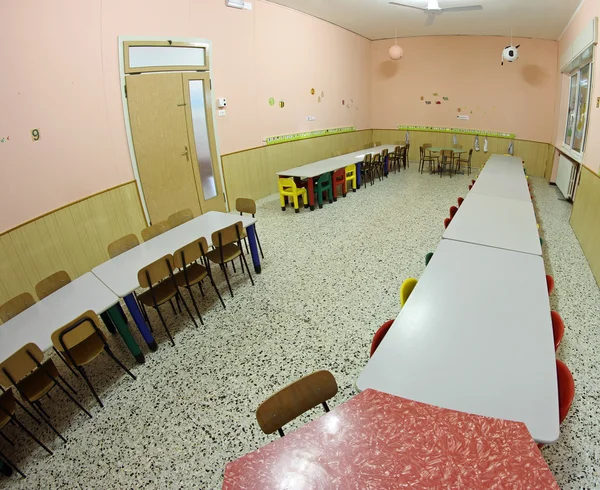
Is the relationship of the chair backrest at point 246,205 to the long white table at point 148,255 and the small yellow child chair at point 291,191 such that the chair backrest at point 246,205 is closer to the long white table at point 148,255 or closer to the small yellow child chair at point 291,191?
the long white table at point 148,255

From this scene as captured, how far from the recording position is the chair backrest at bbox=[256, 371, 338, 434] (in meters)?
1.41

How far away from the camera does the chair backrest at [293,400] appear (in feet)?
4.61

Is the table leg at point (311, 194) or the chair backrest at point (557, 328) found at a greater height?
the table leg at point (311, 194)

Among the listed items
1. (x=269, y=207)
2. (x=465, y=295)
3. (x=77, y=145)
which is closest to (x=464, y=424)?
(x=465, y=295)

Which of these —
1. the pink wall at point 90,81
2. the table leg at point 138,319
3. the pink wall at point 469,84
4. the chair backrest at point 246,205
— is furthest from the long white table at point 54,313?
the pink wall at point 469,84

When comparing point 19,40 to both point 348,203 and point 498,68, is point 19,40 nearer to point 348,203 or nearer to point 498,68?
point 348,203

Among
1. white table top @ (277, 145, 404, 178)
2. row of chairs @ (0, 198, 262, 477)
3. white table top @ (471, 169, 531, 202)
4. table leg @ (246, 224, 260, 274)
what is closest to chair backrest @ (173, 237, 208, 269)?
row of chairs @ (0, 198, 262, 477)

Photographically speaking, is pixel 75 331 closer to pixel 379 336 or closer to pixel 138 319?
pixel 138 319

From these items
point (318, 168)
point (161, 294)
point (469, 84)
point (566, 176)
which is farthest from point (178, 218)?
point (469, 84)

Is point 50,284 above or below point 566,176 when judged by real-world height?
below

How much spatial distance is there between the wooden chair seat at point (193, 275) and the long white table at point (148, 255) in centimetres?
28

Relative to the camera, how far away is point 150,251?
10.1 feet

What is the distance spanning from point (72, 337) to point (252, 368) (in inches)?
49.0

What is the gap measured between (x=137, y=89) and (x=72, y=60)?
853 mm
